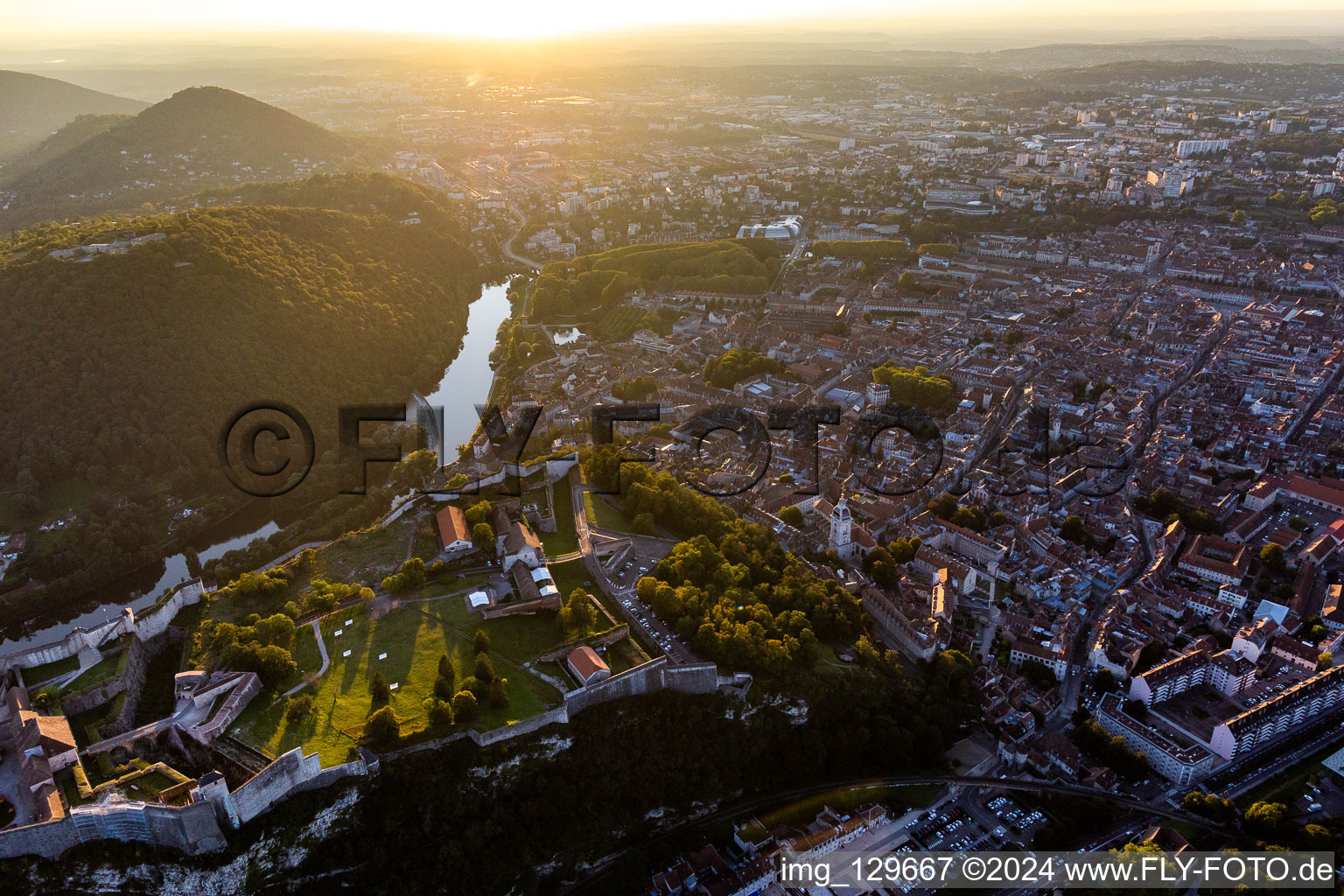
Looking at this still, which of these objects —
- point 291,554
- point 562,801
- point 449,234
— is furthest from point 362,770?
point 449,234

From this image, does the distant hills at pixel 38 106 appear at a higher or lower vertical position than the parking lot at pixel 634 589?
higher

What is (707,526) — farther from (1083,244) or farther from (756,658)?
(1083,244)

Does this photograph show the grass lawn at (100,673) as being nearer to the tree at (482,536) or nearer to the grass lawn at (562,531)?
the tree at (482,536)

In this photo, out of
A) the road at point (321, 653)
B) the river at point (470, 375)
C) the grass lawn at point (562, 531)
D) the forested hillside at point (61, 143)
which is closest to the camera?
the road at point (321, 653)

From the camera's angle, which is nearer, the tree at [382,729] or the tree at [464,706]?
the tree at [382,729]

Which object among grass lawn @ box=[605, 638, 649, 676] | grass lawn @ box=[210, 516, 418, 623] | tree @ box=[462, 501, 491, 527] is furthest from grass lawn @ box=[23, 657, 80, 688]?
grass lawn @ box=[605, 638, 649, 676]

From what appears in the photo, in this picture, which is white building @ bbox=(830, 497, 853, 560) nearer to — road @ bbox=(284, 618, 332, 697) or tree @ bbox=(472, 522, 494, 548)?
tree @ bbox=(472, 522, 494, 548)

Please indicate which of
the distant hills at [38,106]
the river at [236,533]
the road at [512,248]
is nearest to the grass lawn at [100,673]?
the river at [236,533]
